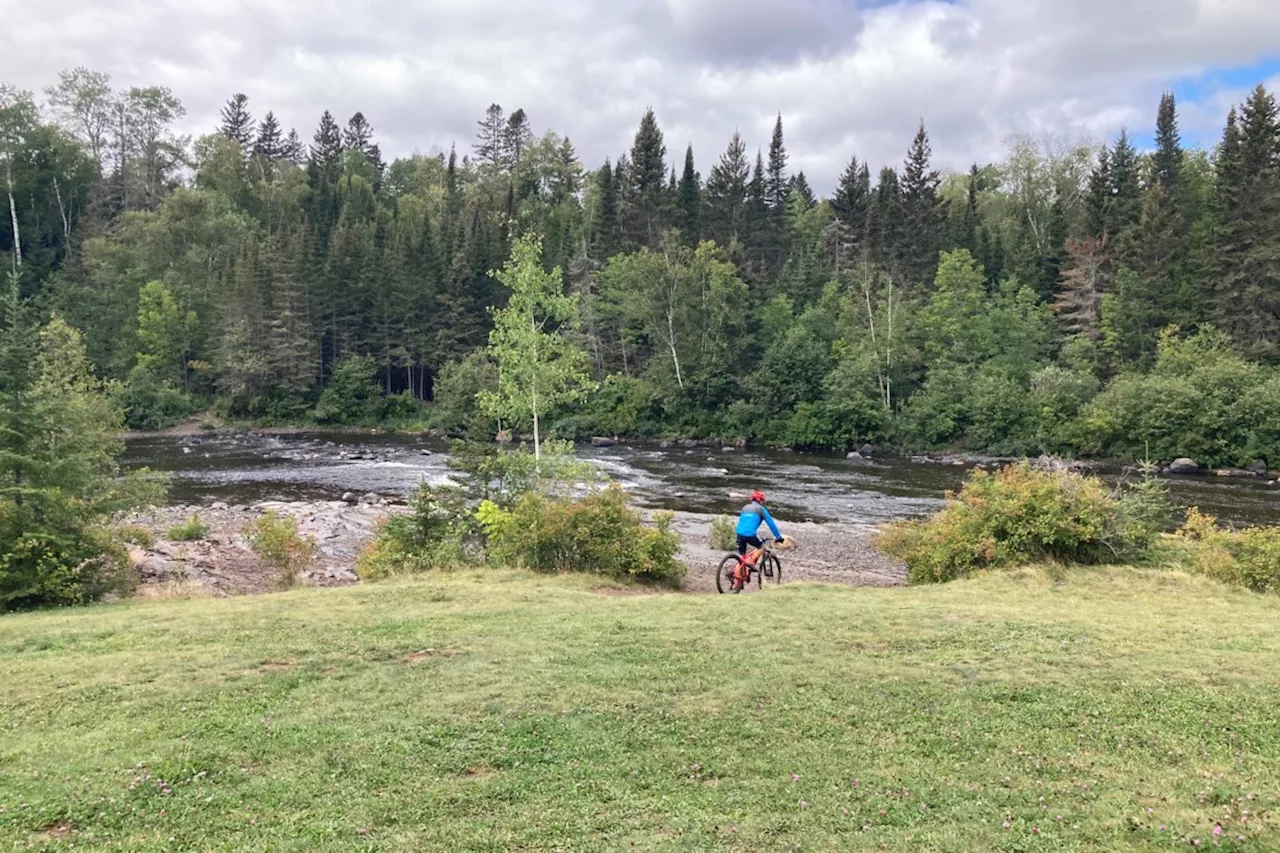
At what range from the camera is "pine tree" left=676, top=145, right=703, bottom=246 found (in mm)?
70750

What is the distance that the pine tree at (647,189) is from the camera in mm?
69438

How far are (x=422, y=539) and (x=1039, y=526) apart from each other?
13.0 metres

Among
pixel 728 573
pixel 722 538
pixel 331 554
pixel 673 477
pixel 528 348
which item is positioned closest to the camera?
pixel 728 573

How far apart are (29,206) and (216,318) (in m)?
29.3

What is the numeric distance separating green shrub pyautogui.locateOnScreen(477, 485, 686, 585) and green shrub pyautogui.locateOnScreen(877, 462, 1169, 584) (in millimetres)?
5477

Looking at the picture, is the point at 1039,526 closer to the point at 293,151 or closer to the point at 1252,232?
the point at 1252,232

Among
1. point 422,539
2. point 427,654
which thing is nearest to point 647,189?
point 422,539

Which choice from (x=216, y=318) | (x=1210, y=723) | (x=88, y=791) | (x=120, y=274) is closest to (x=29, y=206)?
(x=120, y=274)

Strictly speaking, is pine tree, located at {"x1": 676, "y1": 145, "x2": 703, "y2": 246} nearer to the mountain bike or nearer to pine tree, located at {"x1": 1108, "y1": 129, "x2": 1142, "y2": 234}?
pine tree, located at {"x1": 1108, "y1": 129, "x2": 1142, "y2": 234}

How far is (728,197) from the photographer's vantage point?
76125 millimetres

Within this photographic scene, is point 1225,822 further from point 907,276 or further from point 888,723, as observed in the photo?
point 907,276

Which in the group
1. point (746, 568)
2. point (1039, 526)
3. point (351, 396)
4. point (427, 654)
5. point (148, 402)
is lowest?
point (746, 568)

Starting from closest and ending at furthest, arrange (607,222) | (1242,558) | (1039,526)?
(1242,558)
(1039,526)
(607,222)

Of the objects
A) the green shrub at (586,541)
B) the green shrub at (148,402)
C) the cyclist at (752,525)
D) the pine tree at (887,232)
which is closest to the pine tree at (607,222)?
the pine tree at (887,232)
